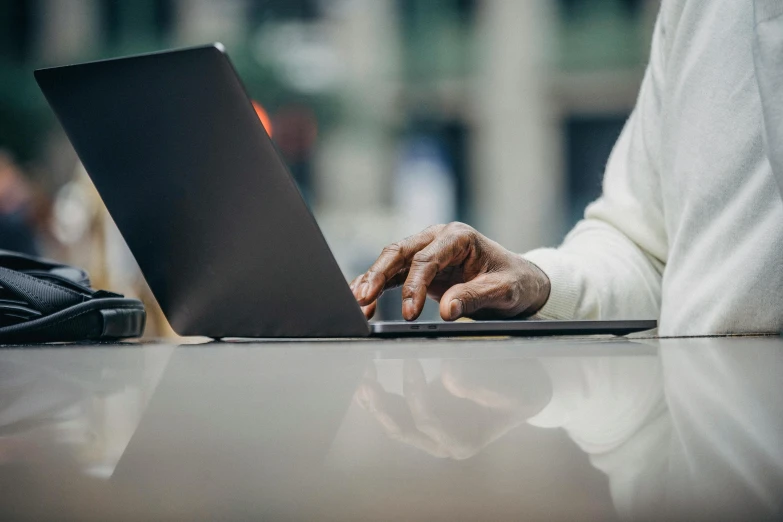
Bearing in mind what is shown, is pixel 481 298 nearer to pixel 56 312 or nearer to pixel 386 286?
pixel 386 286

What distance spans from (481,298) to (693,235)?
26 centimetres

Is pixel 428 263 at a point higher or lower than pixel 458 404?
lower

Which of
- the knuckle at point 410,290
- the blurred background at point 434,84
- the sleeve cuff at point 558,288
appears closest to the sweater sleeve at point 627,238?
the sleeve cuff at point 558,288

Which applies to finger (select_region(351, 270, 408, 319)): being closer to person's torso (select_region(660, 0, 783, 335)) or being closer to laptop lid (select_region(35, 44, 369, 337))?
laptop lid (select_region(35, 44, 369, 337))

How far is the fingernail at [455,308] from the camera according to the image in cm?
55

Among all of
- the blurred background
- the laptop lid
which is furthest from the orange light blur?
the blurred background

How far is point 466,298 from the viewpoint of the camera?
1.87 feet

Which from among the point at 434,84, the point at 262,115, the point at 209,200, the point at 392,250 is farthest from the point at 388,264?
the point at 434,84

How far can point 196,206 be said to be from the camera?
18.9 inches

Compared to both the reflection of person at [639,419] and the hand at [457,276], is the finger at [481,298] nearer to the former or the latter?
the hand at [457,276]

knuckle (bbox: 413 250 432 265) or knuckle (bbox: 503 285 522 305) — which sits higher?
knuckle (bbox: 413 250 432 265)

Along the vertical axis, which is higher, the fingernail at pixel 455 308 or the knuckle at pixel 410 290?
the knuckle at pixel 410 290

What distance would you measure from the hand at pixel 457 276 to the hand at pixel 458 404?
30cm

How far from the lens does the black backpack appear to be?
0.48 metres
